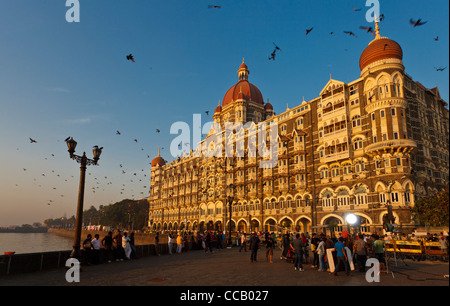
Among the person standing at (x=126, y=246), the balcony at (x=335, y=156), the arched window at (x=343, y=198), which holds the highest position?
the balcony at (x=335, y=156)

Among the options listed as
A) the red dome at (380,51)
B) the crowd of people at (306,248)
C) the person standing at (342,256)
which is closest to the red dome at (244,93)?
the red dome at (380,51)

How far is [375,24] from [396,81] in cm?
807

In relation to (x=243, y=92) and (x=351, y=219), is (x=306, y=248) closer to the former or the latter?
(x=351, y=219)

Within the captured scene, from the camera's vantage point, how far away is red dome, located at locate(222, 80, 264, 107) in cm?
6062

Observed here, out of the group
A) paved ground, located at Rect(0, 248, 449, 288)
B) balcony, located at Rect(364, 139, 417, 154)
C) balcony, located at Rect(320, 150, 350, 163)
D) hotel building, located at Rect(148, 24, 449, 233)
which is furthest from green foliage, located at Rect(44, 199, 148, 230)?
paved ground, located at Rect(0, 248, 449, 288)

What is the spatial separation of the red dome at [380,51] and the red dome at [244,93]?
2752cm

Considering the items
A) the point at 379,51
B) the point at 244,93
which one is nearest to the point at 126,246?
the point at 379,51

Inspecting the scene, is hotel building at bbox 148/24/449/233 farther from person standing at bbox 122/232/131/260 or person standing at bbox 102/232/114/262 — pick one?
person standing at bbox 102/232/114/262

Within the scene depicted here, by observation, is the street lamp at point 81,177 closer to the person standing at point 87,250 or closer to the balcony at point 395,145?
the person standing at point 87,250

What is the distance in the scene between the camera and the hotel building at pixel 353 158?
105 feet

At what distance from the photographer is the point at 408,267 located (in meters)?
13.4

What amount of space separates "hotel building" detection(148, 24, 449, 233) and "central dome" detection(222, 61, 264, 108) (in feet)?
34.4
